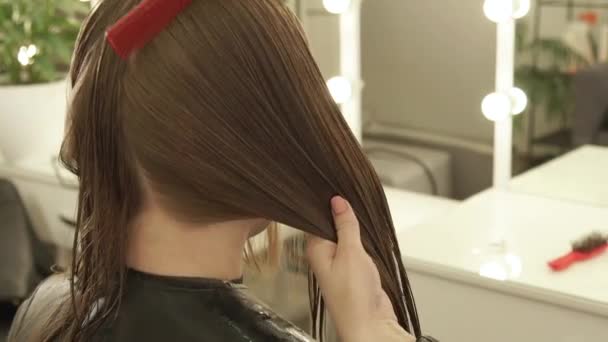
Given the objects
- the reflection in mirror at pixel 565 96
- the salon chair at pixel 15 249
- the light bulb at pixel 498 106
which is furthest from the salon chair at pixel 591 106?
the salon chair at pixel 15 249

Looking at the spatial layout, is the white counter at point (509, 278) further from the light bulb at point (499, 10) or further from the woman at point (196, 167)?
the woman at point (196, 167)

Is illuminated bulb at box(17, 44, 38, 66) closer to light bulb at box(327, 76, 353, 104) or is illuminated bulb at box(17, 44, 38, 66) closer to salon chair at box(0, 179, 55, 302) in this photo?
salon chair at box(0, 179, 55, 302)

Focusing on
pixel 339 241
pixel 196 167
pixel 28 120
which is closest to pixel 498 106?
pixel 339 241

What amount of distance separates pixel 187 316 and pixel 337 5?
1054mm

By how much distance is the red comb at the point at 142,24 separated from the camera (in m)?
0.64

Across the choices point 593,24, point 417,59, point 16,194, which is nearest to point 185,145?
point 593,24

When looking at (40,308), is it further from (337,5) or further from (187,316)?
(337,5)

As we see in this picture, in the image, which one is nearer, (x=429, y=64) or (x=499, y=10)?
(x=499, y=10)

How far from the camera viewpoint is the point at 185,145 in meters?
0.66

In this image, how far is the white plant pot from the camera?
1.96 m

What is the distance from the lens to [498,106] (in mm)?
1503

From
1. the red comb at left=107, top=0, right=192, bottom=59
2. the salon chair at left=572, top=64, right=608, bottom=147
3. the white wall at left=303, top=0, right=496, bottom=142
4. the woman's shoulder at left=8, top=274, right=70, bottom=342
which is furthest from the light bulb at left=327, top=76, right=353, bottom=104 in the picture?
the red comb at left=107, top=0, right=192, bottom=59

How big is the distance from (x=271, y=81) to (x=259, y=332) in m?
0.20

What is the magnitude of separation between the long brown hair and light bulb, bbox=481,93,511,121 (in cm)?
79
